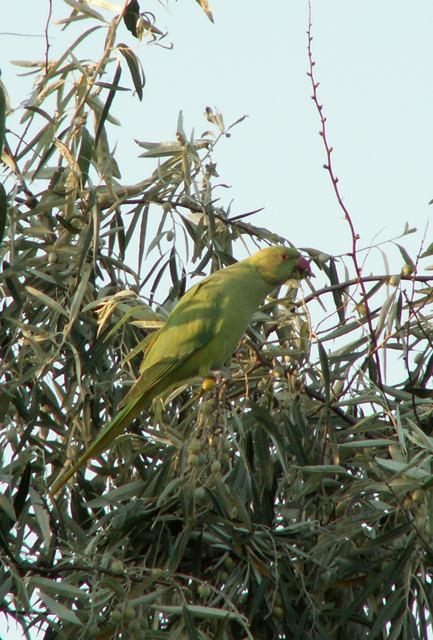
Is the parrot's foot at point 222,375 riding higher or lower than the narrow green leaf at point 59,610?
higher

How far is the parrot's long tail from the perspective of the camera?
278 cm

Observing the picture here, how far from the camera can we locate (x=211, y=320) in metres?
3.26

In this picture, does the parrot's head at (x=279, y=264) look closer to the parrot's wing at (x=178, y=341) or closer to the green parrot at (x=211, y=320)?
the green parrot at (x=211, y=320)

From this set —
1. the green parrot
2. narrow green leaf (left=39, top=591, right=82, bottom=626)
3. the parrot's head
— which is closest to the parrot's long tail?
the green parrot

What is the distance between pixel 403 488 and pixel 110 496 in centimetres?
71

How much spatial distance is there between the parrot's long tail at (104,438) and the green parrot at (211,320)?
20mm

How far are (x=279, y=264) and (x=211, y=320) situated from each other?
27 centimetres

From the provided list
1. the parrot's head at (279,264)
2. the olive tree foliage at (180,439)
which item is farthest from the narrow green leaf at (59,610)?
the parrot's head at (279,264)

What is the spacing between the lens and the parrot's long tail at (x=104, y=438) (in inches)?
109

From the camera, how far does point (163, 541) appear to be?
2719 millimetres

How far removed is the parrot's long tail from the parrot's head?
2.05ft

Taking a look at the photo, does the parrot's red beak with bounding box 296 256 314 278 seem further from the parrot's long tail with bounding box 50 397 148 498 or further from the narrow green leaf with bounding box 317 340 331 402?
the parrot's long tail with bounding box 50 397 148 498

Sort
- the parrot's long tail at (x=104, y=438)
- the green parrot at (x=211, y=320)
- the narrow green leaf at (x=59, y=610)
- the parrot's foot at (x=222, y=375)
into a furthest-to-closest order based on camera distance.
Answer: the green parrot at (x=211, y=320)
the parrot's foot at (x=222, y=375)
the parrot's long tail at (x=104, y=438)
the narrow green leaf at (x=59, y=610)

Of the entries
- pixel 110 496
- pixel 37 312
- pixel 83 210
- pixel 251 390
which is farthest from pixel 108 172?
pixel 110 496
